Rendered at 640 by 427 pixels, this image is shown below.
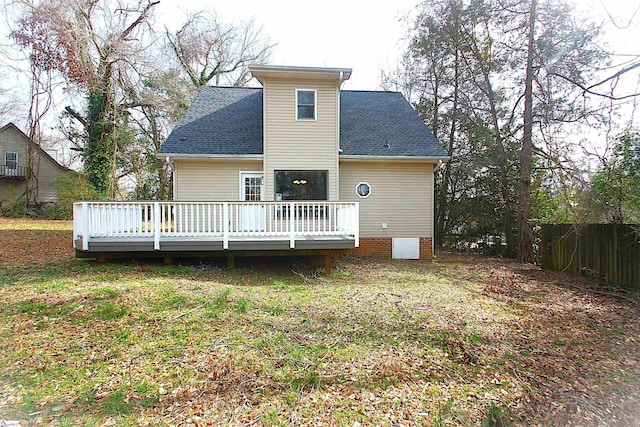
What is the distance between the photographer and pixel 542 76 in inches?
502

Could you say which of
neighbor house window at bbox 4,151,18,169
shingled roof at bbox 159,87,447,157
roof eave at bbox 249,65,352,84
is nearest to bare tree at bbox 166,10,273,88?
neighbor house window at bbox 4,151,18,169

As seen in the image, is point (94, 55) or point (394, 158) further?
point (94, 55)

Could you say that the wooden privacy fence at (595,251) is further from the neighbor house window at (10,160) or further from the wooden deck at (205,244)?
the neighbor house window at (10,160)

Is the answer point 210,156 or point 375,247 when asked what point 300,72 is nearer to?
point 210,156

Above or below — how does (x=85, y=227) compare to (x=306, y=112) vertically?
below

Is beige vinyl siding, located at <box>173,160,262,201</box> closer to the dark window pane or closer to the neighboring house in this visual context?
the dark window pane

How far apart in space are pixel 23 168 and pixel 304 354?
28423 millimetres

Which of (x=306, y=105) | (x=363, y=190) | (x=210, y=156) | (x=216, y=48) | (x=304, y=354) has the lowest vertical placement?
(x=304, y=354)

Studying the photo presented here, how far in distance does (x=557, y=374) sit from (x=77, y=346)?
18.7 ft

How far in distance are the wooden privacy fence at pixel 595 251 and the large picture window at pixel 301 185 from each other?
6.72 meters

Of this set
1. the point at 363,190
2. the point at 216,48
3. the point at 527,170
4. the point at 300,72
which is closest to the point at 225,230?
the point at 363,190

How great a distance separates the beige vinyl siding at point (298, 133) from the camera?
1105cm

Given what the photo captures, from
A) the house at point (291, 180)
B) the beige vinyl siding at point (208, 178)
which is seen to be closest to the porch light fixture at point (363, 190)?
the house at point (291, 180)

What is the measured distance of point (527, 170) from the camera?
12.6m
